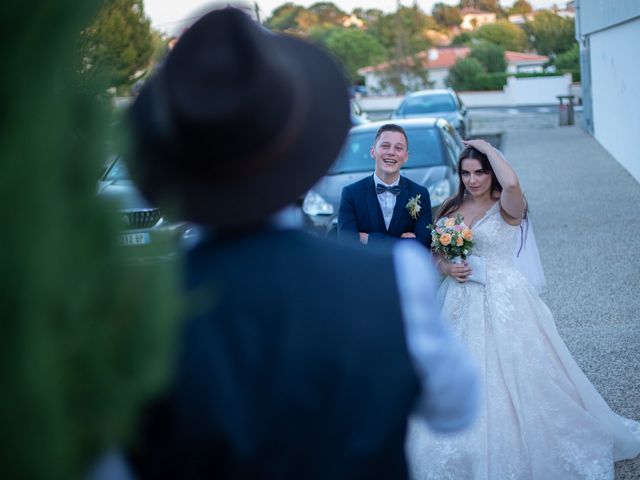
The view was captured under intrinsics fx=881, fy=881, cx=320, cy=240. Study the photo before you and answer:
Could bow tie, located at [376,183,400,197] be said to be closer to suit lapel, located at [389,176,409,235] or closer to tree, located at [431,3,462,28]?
suit lapel, located at [389,176,409,235]

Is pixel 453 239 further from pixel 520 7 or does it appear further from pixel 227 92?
pixel 520 7

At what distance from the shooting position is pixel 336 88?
1.87 meters

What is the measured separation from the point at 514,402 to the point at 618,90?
14.6 metres

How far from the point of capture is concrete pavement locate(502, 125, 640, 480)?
6.82 meters

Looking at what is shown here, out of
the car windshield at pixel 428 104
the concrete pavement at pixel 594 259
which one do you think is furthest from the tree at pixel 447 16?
the concrete pavement at pixel 594 259

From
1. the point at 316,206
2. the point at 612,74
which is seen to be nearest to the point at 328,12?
the point at 612,74

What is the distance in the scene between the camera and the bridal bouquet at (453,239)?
5188 millimetres

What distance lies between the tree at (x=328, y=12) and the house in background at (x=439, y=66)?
3514 centimetres

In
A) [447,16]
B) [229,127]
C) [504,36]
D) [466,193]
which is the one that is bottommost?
[466,193]

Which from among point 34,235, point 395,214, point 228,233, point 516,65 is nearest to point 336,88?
point 228,233

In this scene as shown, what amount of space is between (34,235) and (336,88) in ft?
2.96

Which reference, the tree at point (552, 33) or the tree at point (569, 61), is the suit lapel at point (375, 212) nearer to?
the tree at point (569, 61)

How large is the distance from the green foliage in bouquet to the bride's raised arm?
4.07m

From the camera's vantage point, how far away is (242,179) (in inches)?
67.9
